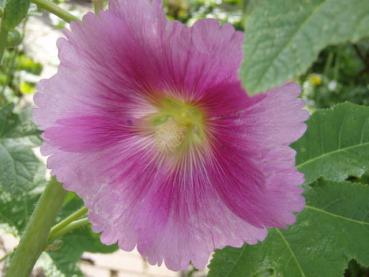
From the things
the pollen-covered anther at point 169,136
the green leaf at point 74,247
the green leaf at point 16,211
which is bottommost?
the green leaf at point 74,247

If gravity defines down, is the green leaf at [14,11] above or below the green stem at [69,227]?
above

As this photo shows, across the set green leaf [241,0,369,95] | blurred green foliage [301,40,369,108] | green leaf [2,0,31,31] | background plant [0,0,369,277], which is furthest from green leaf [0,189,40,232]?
blurred green foliage [301,40,369,108]

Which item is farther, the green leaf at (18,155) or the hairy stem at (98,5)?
the green leaf at (18,155)

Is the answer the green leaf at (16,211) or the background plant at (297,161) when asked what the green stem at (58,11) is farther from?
the green leaf at (16,211)

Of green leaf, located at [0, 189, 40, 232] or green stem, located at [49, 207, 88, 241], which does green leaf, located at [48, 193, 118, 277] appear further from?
green stem, located at [49, 207, 88, 241]

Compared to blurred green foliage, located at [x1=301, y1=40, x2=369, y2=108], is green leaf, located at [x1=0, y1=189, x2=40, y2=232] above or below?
below

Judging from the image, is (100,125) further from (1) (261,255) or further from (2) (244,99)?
(1) (261,255)

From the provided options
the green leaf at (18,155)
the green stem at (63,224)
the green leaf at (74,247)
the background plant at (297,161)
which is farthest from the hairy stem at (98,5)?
the green leaf at (74,247)
